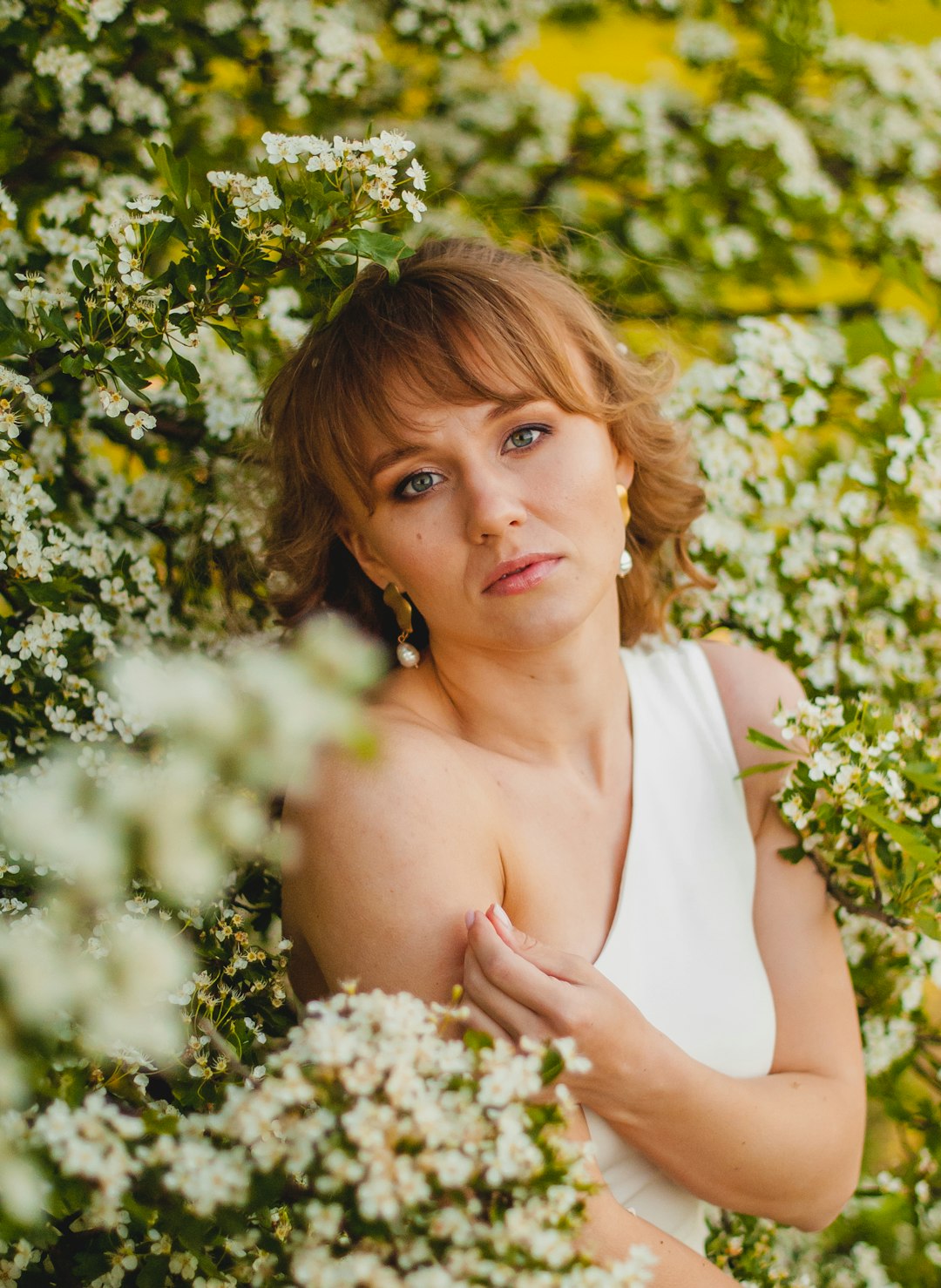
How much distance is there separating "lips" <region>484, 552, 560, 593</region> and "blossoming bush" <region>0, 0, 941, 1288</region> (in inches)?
21.7

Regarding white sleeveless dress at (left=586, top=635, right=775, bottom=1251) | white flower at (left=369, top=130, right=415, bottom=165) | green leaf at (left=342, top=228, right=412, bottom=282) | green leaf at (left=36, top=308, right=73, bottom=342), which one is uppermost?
white flower at (left=369, top=130, right=415, bottom=165)

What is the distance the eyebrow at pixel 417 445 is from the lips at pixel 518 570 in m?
0.27

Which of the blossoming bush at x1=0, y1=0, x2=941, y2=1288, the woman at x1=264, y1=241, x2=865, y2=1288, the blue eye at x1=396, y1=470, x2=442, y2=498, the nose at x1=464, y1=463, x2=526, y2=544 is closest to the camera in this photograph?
the blossoming bush at x1=0, y1=0, x2=941, y2=1288

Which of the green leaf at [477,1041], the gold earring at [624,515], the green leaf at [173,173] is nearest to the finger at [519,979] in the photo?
the green leaf at [477,1041]

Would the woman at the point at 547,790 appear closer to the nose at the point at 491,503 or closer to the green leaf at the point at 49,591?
the nose at the point at 491,503

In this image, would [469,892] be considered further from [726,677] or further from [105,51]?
[105,51]

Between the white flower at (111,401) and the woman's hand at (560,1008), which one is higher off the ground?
the white flower at (111,401)

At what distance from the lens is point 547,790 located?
7.57 ft

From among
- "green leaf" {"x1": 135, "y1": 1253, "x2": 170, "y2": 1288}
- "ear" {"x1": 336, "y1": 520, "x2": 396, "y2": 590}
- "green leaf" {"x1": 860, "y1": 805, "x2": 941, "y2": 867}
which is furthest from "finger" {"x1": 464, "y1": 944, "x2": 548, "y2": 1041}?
"ear" {"x1": 336, "y1": 520, "x2": 396, "y2": 590}

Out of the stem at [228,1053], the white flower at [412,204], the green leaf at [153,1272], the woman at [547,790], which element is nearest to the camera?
the stem at [228,1053]

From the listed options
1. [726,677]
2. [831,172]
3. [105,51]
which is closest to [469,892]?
[726,677]

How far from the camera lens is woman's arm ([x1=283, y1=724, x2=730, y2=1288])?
6.13 feet

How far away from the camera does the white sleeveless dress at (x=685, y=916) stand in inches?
83.6

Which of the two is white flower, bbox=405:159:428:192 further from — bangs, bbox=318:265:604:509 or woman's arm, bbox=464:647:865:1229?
woman's arm, bbox=464:647:865:1229
